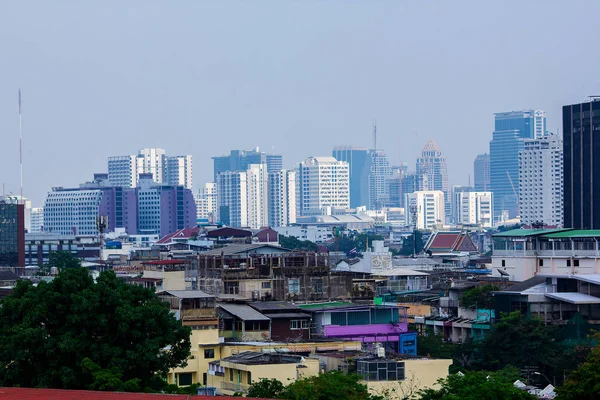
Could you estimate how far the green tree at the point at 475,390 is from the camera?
26.5 meters

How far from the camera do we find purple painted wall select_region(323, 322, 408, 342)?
43312 millimetres

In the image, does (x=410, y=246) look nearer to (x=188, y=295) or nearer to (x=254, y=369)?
(x=188, y=295)

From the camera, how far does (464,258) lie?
10456 cm

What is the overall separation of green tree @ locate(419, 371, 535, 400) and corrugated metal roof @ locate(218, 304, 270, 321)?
40.6 ft

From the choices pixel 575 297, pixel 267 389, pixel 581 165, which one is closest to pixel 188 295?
pixel 267 389

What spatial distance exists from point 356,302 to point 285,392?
826 inches

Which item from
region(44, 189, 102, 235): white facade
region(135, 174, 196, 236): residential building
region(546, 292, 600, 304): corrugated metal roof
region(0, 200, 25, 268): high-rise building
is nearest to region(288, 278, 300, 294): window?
region(546, 292, 600, 304): corrugated metal roof

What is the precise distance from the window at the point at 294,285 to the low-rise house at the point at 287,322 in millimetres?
6286

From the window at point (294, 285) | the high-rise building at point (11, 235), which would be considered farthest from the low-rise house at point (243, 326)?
the high-rise building at point (11, 235)

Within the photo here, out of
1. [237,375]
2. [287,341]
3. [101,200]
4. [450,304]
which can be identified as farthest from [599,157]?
[101,200]

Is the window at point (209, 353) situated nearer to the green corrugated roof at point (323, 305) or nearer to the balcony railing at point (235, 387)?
the balcony railing at point (235, 387)

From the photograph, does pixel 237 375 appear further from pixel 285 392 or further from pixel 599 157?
pixel 599 157

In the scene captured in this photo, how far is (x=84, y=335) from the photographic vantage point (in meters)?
29.7

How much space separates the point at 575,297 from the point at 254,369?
17443 mm
